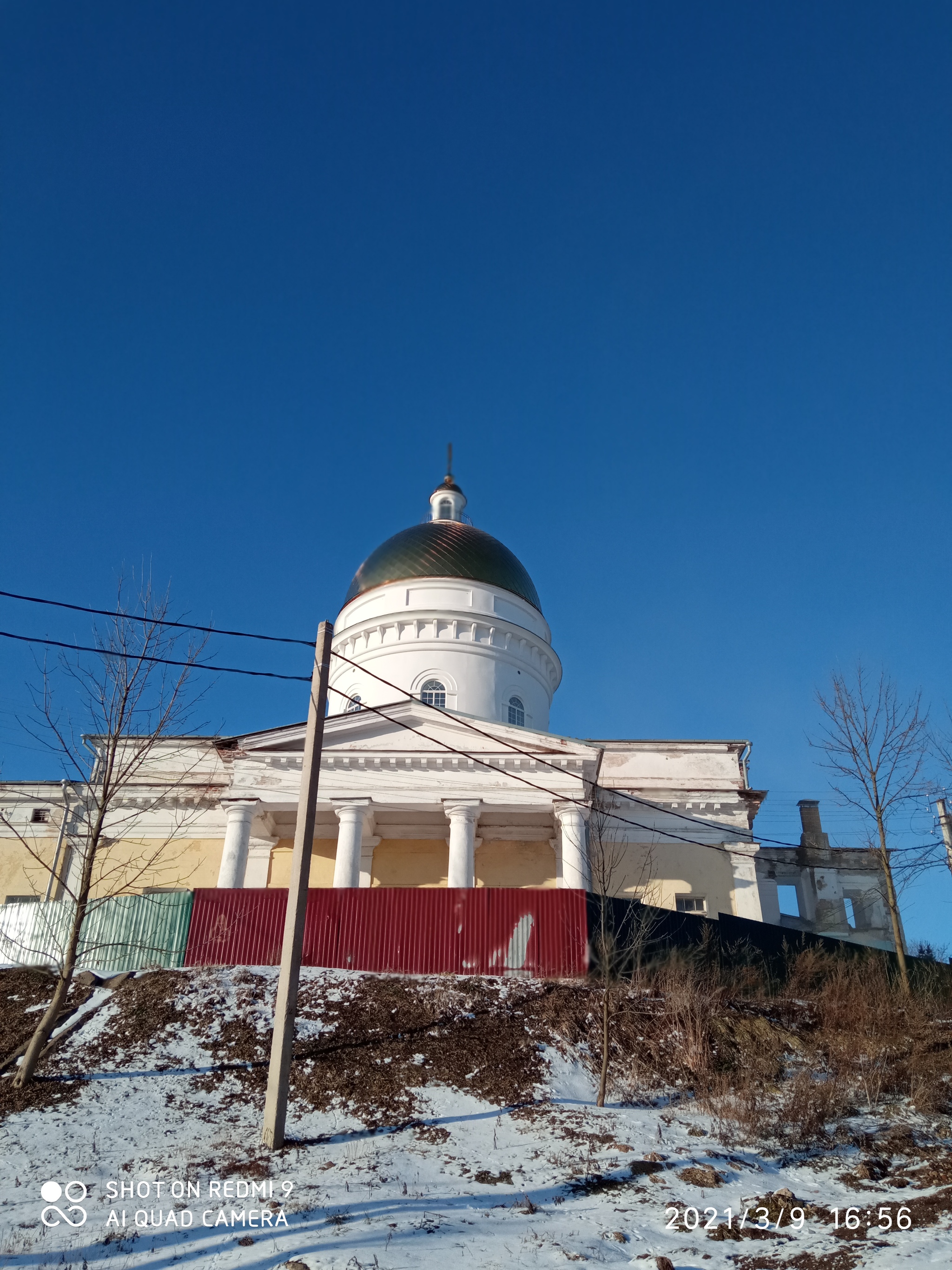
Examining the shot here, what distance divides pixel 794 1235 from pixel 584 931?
8.56m

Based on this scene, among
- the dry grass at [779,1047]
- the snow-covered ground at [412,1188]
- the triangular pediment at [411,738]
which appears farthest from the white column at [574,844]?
the snow-covered ground at [412,1188]

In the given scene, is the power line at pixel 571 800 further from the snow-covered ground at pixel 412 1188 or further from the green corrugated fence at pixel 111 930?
the snow-covered ground at pixel 412 1188

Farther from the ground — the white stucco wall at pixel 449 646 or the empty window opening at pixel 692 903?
the white stucco wall at pixel 449 646

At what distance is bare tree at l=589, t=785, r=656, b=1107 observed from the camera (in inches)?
507

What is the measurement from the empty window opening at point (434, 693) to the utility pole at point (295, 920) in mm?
16077

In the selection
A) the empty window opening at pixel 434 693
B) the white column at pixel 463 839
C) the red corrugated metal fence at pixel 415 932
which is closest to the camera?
the red corrugated metal fence at pixel 415 932

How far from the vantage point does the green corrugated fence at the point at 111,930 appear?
16719 mm

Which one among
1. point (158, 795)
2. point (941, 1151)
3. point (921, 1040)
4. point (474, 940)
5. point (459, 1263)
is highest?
point (158, 795)

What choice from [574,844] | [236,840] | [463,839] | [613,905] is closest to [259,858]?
[236,840]

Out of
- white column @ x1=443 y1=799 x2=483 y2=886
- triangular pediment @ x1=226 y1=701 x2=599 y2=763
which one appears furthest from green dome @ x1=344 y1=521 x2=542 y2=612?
white column @ x1=443 y1=799 x2=483 y2=886

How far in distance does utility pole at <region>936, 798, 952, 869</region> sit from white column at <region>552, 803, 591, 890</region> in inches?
292

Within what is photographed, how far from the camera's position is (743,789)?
25234 mm

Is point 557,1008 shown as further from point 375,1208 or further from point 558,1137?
point 375,1208

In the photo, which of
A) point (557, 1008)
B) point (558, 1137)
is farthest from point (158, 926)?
point (558, 1137)
